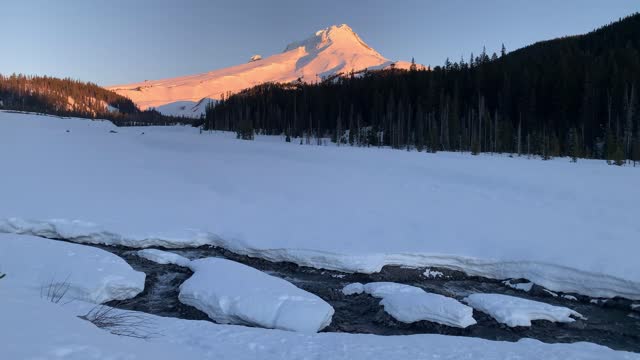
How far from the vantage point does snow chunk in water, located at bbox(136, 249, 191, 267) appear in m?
10.9

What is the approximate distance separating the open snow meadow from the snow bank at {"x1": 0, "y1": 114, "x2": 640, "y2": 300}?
7 cm

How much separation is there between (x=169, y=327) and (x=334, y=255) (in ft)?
→ 17.5

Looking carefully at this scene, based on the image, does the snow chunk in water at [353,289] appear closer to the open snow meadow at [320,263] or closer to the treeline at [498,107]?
the open snow meadow at [320,263]

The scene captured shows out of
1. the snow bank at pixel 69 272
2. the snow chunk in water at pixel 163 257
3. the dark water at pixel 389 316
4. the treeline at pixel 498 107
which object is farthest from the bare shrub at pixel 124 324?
the treeline at pixel 498 107

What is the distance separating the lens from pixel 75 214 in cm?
1411

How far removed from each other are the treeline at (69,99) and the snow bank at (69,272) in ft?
329

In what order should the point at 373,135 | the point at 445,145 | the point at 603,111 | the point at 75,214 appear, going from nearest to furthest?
the point at 75,214
the point at 603,111
the point at 445,145
the point at 373,135

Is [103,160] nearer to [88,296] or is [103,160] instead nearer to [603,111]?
[88,296]

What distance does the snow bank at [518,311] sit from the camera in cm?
794

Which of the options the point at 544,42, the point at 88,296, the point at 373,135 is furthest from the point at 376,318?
the point at 544,42

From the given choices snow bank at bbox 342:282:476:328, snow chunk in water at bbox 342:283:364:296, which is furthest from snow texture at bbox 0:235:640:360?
snow chunk in water at bbox 342:283:364:296

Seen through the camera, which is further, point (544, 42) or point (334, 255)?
point (544, 42)

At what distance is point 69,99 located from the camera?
127812mm

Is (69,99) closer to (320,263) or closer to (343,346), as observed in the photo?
(320,263)
